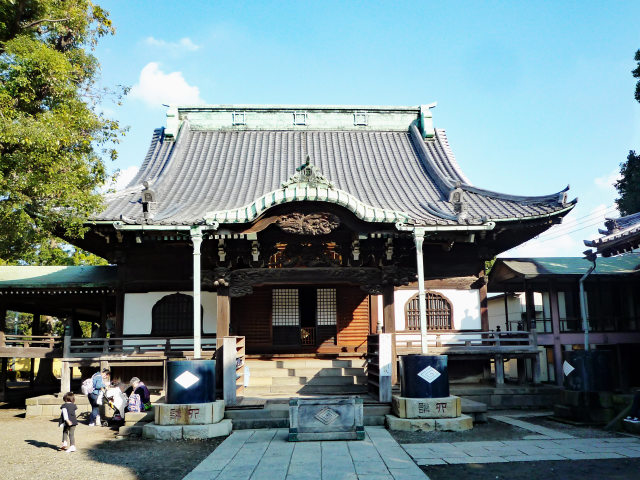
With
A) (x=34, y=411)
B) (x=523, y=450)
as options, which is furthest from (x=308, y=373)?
(x=34, y=411)

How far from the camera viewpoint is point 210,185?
1978cm

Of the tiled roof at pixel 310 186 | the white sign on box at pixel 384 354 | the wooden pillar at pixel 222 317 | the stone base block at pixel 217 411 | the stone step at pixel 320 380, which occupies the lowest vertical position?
the stone base block at pixel 217 411

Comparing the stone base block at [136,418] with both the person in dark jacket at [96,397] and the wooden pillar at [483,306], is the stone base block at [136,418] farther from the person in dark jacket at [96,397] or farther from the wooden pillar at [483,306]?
the wooden pillar at [483,306]

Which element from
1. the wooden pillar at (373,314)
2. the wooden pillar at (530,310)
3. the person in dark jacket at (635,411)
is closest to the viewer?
the person in dark jacket at (635,411)

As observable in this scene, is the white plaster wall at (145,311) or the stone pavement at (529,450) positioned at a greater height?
the white plaster wall at (145,311)

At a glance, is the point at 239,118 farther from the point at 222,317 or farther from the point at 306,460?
the point at 306,460

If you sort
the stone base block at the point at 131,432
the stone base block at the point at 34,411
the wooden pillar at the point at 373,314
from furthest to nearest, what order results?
the wooden pillar at the point at 373,314 < the stone base block at the point at 34,411 < the stone base block at the point at 131,432

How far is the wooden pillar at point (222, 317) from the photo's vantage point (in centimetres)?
1437

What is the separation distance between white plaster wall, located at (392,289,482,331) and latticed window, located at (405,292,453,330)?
14 cm

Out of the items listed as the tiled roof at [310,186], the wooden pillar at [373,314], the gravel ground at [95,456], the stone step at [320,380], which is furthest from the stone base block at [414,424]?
the wooden pillar at [373,314]

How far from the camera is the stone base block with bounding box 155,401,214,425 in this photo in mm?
11914

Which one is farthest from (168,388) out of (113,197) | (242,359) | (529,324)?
(529,324)

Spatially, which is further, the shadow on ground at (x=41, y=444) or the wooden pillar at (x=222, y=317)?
the wooden pillar at (x=222, y=317)

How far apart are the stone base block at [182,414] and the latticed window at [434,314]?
25.7ft
